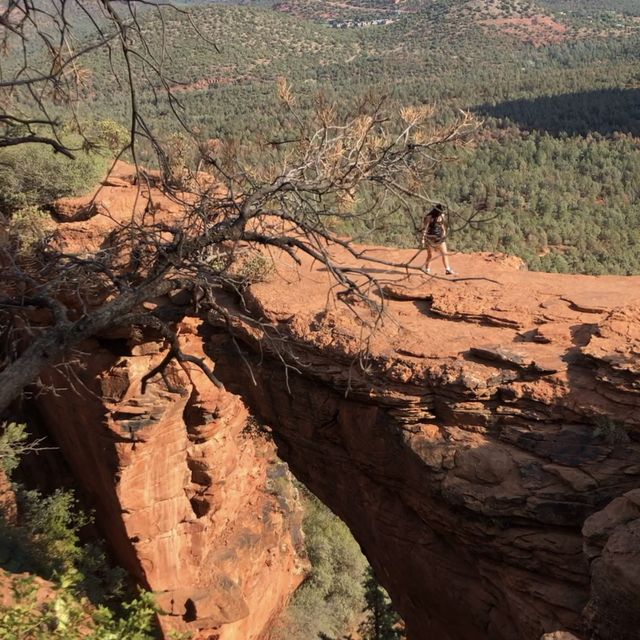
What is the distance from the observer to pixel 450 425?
5848 mm

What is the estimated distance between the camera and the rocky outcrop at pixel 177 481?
30.8ft

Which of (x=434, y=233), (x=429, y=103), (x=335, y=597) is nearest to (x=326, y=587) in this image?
(x=335, y=597)

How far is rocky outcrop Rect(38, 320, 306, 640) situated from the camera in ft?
30.8

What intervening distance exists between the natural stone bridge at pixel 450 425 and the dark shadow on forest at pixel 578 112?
2893 centimetres

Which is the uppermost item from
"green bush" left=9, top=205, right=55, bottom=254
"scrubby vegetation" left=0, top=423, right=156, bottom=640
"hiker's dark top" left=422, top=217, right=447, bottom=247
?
"hiker's dark top" left=422, top=217, right=447, bottom=247

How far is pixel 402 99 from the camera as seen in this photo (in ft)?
132

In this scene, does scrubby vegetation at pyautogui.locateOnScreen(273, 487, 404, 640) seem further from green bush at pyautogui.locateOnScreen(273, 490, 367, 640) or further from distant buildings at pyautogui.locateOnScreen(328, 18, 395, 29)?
distant buildings at pyautogui.locateOnScreen(328, 18, 395, 29)

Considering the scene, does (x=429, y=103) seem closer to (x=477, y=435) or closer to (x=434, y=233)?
(x=434, y=233)

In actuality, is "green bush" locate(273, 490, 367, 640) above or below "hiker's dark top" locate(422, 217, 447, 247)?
below

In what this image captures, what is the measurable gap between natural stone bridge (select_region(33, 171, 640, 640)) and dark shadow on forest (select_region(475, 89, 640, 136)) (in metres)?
28.9

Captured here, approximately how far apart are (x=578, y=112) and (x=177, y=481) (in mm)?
34053

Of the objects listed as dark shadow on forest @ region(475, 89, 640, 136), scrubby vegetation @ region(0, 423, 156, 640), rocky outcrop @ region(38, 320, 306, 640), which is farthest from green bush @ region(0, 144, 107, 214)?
dark shadow on forest @ region(475, 89, 640, 136)

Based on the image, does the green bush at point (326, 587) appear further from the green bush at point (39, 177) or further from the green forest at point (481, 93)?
the green bush at point (39, 177)

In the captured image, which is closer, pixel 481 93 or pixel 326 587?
pixel 326 587
